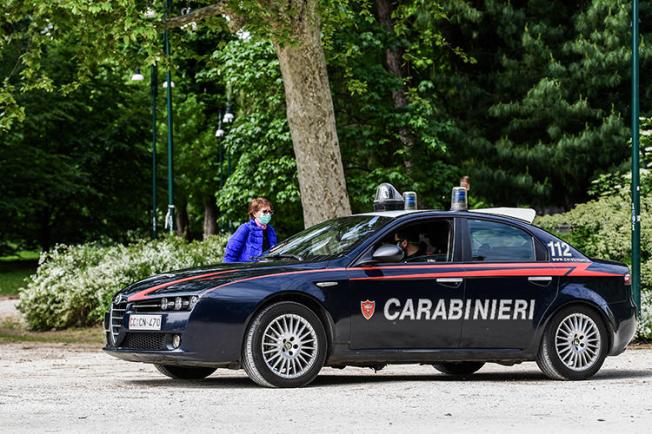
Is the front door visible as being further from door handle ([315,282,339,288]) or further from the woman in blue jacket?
the woman in blue jacket

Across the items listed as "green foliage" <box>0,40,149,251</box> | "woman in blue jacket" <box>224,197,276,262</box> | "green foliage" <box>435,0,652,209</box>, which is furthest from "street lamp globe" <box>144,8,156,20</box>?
"green foliage" <box>0,40,149,251</box>

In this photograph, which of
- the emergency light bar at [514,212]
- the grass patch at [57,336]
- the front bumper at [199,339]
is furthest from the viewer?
the grass patch at [57,336]

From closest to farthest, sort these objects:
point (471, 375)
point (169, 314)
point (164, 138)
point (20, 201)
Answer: point (169, 314) → point (471, 375) → point (20, 201) → point (164, 138)

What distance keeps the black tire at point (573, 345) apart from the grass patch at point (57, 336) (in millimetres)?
7476

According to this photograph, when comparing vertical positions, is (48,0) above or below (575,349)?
above

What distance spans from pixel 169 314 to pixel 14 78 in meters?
36.7

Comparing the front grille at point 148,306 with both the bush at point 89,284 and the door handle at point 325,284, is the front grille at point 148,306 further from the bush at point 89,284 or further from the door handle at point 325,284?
the bush at point 89,284

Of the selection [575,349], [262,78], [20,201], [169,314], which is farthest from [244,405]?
[20,201]

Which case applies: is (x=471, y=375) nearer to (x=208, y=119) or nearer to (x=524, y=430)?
(x=524, y=430)

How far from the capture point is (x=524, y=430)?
8.54 meters

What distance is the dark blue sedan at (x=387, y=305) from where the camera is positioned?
10711 millimetres

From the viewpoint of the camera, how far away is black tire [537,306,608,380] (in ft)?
39.2

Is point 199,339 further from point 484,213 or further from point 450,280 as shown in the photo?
point 484,213

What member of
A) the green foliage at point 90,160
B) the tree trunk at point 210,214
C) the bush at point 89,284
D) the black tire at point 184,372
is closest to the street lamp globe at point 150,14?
the bush at point 89,284
